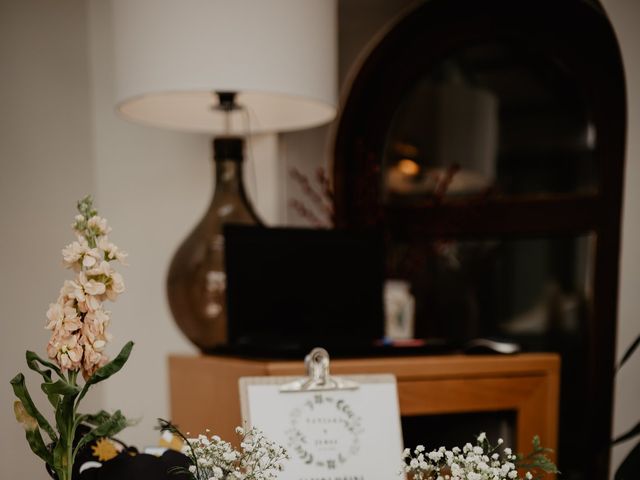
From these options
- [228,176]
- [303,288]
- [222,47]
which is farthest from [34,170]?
[303,288]

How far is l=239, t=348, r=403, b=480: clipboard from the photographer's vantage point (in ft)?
2.87

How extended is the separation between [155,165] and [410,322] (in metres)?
0.87

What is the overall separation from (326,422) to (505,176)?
1028 millimetres

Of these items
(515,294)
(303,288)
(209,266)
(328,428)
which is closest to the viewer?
(328,428)

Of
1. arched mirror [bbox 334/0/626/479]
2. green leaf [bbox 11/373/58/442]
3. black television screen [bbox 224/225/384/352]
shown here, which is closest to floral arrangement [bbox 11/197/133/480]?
green leaf [bbox 11/373/58/442]

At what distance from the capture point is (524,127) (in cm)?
163

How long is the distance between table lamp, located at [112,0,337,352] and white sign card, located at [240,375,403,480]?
319 mm

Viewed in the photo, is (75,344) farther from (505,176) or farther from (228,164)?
(505,176)

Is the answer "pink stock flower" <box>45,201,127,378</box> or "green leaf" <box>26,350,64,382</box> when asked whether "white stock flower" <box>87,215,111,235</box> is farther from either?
"green leaf" <box>26,350,64,382</box>

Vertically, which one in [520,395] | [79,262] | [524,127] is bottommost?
[520,395]

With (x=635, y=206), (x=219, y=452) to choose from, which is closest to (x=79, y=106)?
(x=219, y=452)

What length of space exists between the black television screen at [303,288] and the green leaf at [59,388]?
0.41 meters

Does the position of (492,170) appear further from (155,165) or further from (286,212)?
(155,165)

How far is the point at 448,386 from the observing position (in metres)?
1.09
